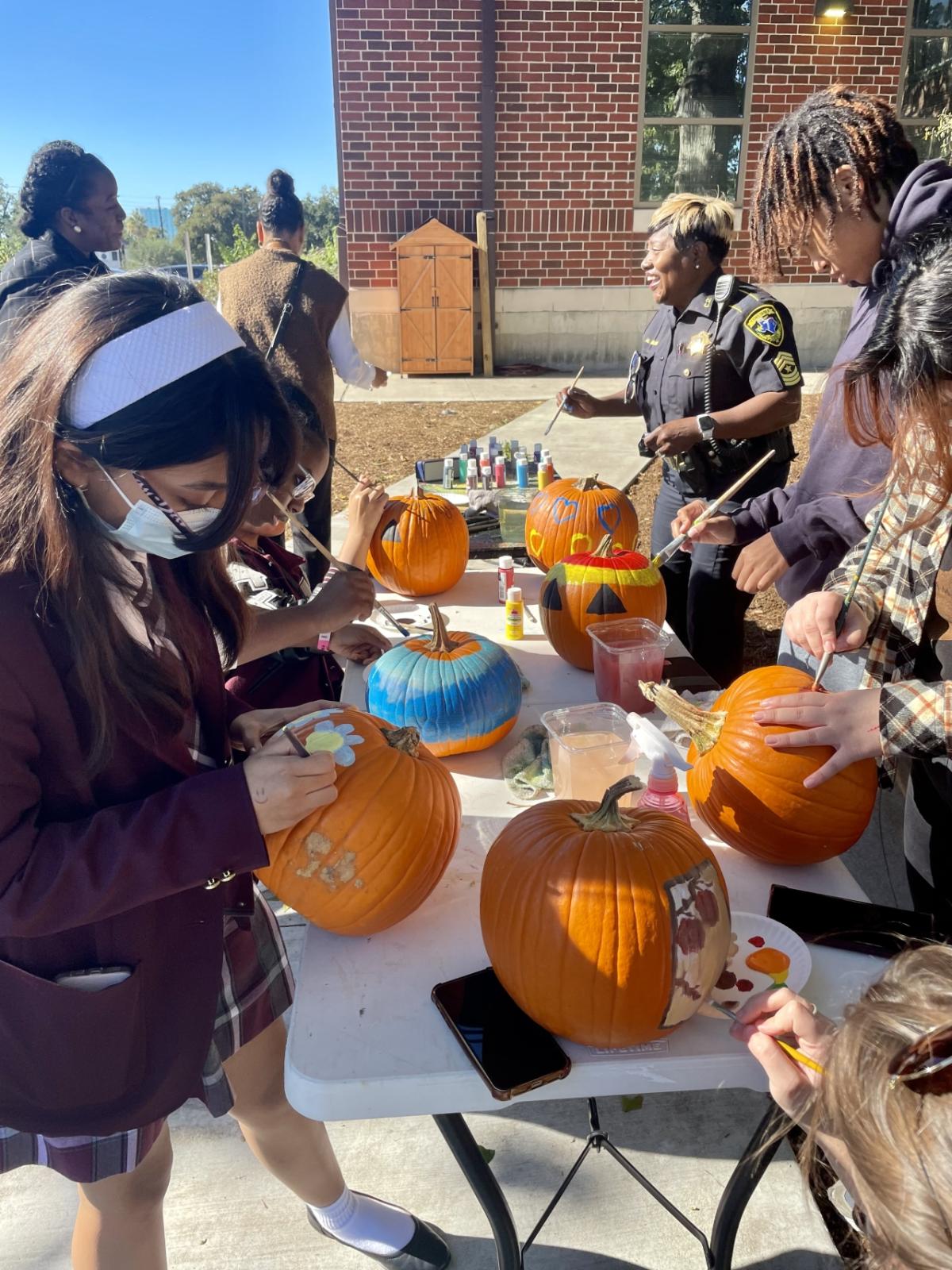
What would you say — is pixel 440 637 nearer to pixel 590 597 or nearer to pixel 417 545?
pixel 590 597

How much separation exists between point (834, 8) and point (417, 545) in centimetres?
1133

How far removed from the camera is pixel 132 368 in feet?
3.87

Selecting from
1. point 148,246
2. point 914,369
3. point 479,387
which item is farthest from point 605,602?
point 148,246

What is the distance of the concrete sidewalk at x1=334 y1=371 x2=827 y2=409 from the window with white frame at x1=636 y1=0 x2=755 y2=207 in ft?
8.29

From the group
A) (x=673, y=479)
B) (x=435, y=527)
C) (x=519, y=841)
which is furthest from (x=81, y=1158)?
(x=673, y=479)

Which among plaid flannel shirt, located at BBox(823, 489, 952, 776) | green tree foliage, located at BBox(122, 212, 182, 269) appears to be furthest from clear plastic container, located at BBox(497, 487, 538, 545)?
green tree foliage, located at BBox(122, 212, 182, 269)

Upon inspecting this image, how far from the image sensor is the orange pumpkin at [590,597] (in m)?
2.37

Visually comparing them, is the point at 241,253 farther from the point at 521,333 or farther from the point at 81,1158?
the point at 81,1158

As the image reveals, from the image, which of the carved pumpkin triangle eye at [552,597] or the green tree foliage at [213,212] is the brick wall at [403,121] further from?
the green tree foliage at [213,212]

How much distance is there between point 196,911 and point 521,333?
443 inches

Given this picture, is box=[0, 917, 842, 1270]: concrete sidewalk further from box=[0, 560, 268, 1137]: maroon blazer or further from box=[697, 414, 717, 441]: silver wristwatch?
box=[697, 414, 717, 441]: silver wristwatch

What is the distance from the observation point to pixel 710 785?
5.28 feet

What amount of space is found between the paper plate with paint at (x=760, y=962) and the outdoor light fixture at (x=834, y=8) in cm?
1259

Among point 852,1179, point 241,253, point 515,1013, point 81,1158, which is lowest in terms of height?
point 81,1158
